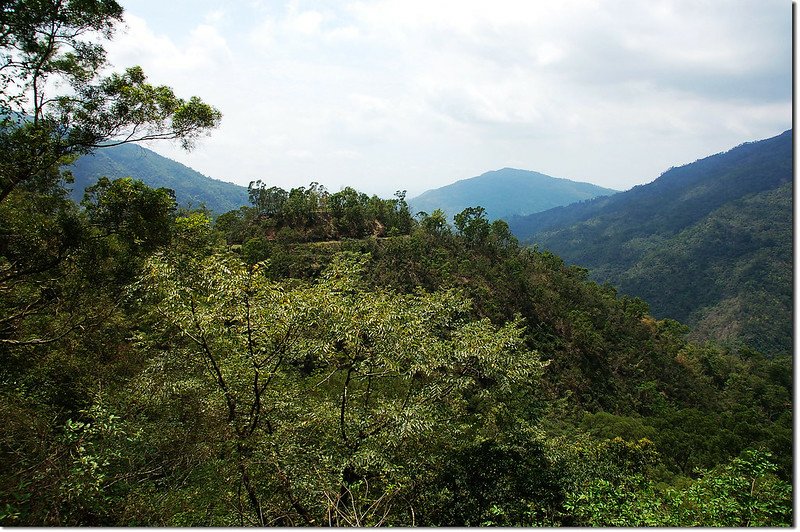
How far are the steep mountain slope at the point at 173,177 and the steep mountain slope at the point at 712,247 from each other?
3776 inches

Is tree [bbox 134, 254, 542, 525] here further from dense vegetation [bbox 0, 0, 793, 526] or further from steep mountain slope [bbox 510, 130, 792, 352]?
steep mountain slope [bbox 510, 130, 792, 352]

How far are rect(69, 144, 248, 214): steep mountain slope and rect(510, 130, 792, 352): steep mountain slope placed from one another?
95.9 metres

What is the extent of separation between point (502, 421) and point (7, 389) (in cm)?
798

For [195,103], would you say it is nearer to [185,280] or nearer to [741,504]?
[185,280]

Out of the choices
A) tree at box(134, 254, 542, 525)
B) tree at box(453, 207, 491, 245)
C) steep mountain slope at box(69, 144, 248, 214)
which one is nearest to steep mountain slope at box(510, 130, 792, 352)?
tree at box(453, 207, 491, 245)

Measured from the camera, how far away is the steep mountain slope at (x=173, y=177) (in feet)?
335

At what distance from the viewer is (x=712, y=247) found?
9306 cm

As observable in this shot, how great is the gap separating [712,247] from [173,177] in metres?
148

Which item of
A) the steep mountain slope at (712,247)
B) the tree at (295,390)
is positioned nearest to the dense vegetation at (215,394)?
the tree at (295,390)

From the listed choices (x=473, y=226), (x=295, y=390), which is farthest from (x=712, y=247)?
(x=295, y=390)

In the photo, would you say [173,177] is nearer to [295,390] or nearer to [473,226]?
[473,226]

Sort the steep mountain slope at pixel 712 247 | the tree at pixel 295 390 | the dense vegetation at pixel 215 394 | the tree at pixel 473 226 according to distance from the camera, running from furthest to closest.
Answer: the steep mountain slope at pixel 712 247
the tree at pixel 473 226
the tree at pixel 295 390
the dense vegetation at pixel 215 394

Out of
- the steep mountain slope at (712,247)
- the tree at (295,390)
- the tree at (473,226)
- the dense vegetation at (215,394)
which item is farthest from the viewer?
the steep mountain slope at (712,247)

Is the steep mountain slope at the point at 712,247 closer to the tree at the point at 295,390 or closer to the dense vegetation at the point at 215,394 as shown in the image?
the dense vegetation at the point at 215,394
